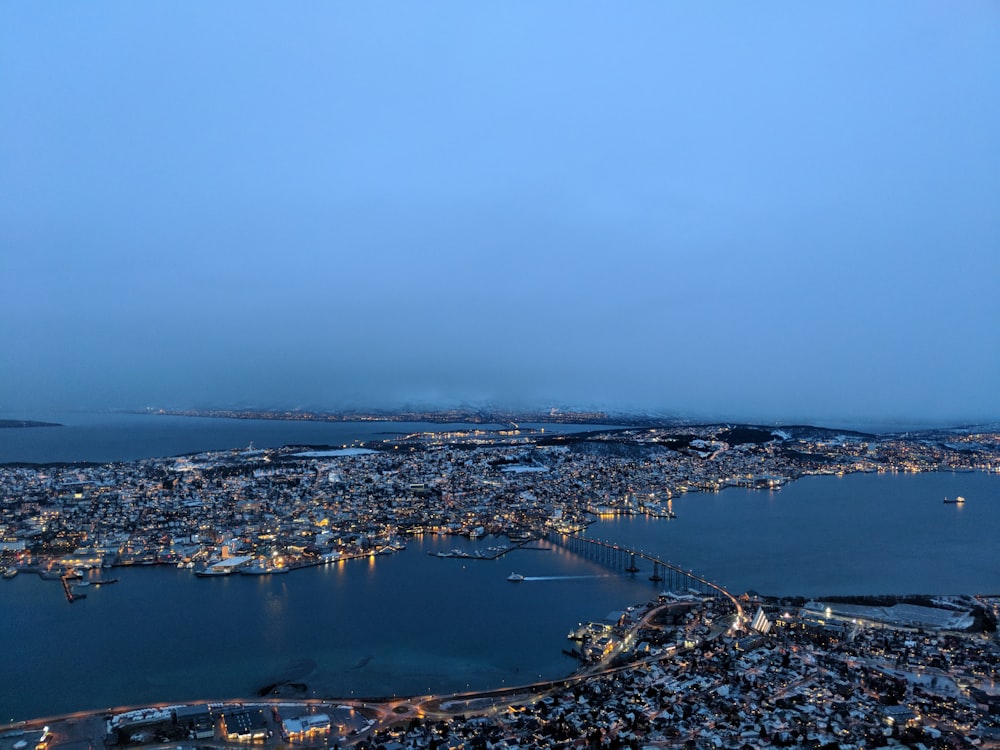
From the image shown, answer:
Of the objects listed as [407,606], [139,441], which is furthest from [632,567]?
[139,441]

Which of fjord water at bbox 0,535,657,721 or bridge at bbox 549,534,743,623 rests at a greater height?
bridge at bbox 549,534,743,623

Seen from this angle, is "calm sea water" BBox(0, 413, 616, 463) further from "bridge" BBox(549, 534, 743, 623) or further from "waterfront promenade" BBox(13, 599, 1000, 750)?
"waterfront promenade" BBox(13, 599, 1000, 750)

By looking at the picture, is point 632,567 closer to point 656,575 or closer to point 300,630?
point 656,575

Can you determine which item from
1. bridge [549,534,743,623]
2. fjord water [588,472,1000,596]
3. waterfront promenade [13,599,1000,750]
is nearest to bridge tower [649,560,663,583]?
bridge [549,534,743,623]

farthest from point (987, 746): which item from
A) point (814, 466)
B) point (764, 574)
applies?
point (814, 466)

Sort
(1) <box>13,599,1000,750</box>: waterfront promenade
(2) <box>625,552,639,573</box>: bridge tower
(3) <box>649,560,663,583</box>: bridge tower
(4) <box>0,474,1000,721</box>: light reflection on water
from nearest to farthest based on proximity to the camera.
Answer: (1) <box>13,599,1000,750</box>: waterfront promenade < (4) <box>0,474,1000,721</box>: light reflection on water < (3) <box>649,560,663,583</box>: bridge tower < (2) <box>625,552,639,573</box>: bridge tower

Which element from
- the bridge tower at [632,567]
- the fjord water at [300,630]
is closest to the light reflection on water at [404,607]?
the fjord water at [300,630]
